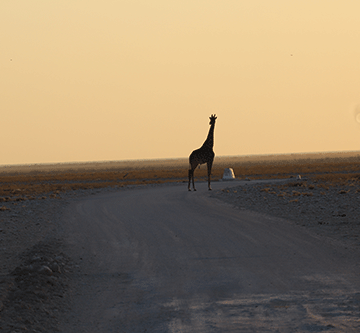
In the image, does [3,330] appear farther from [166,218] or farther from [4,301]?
[166,218]

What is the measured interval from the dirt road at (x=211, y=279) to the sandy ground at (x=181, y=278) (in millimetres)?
22

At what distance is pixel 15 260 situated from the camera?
1198 cm

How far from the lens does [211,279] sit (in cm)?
898

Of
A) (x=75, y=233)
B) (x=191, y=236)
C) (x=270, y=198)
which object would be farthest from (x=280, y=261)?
(x=270, y=198)

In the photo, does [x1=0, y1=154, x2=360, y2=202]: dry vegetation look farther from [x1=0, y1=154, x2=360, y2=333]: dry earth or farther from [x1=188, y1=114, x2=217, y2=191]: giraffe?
[x1=0, y1=154, x2=360, y2=333]: dry earth

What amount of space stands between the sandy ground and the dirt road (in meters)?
0.02

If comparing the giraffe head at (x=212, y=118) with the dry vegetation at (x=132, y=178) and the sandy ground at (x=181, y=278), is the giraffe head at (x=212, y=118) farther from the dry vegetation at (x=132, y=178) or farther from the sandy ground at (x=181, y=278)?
the sandy ground at (x=181, y=278)

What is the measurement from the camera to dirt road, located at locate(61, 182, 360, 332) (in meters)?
6.60

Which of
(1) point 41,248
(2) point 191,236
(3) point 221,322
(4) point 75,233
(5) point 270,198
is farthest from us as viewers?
(5) point 270,198

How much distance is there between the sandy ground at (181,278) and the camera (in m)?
6.73

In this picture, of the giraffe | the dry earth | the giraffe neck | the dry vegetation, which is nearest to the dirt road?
the dry earth

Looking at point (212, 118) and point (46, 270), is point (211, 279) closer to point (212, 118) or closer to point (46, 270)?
point (46, 270)

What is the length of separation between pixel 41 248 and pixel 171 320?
7347mm

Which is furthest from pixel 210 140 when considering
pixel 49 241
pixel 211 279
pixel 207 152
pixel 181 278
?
pixel 211 279
